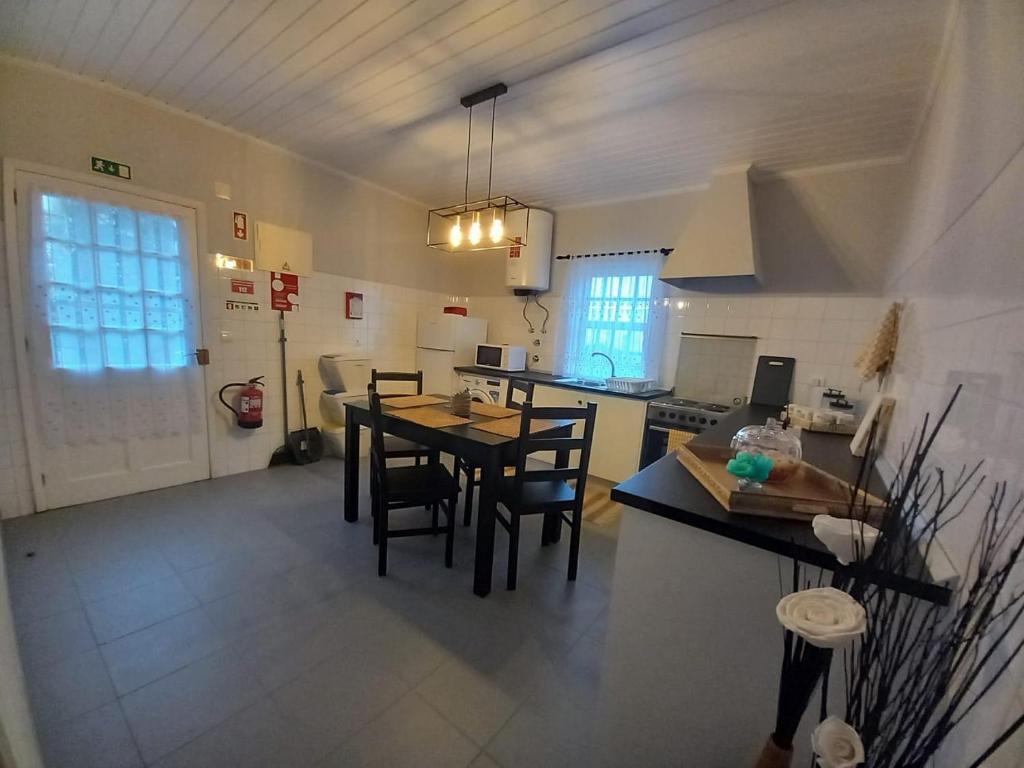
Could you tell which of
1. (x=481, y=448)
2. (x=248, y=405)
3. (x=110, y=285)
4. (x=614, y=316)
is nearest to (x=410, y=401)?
(x=481, y=448)

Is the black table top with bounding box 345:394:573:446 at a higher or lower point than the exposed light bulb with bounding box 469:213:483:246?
lower

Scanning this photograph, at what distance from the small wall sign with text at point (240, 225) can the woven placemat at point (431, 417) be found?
2.07 metres

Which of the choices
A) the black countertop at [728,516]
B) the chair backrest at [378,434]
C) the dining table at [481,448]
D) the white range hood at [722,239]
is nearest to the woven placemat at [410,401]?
the dining table at [481,448]

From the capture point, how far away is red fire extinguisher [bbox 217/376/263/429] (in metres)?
3.01

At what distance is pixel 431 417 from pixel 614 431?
1.71 meters

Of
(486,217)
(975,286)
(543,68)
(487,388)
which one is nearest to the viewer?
(975,286)

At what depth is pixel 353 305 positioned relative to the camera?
146 inches

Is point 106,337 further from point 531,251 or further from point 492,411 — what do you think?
point 531,251

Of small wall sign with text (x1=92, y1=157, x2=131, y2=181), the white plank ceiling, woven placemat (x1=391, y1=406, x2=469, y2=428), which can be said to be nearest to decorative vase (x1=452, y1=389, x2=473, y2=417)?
woven placemat (x1=391, y1=406, x2=469, y2=428)

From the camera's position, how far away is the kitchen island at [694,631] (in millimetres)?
865

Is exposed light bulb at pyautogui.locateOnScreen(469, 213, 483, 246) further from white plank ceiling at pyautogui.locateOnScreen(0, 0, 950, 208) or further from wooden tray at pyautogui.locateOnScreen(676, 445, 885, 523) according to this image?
wooden tray at pyautogui.locateOnScreen(676, 445, 885, 523)

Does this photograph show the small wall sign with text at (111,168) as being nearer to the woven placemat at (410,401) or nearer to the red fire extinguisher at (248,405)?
the red fire extinguisher at (248,405)

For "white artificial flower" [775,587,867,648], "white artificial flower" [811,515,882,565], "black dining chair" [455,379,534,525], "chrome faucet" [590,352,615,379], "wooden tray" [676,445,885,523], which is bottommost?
"black dining chair" [455,379,534,525]

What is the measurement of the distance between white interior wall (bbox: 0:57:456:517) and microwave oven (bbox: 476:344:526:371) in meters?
0.83
